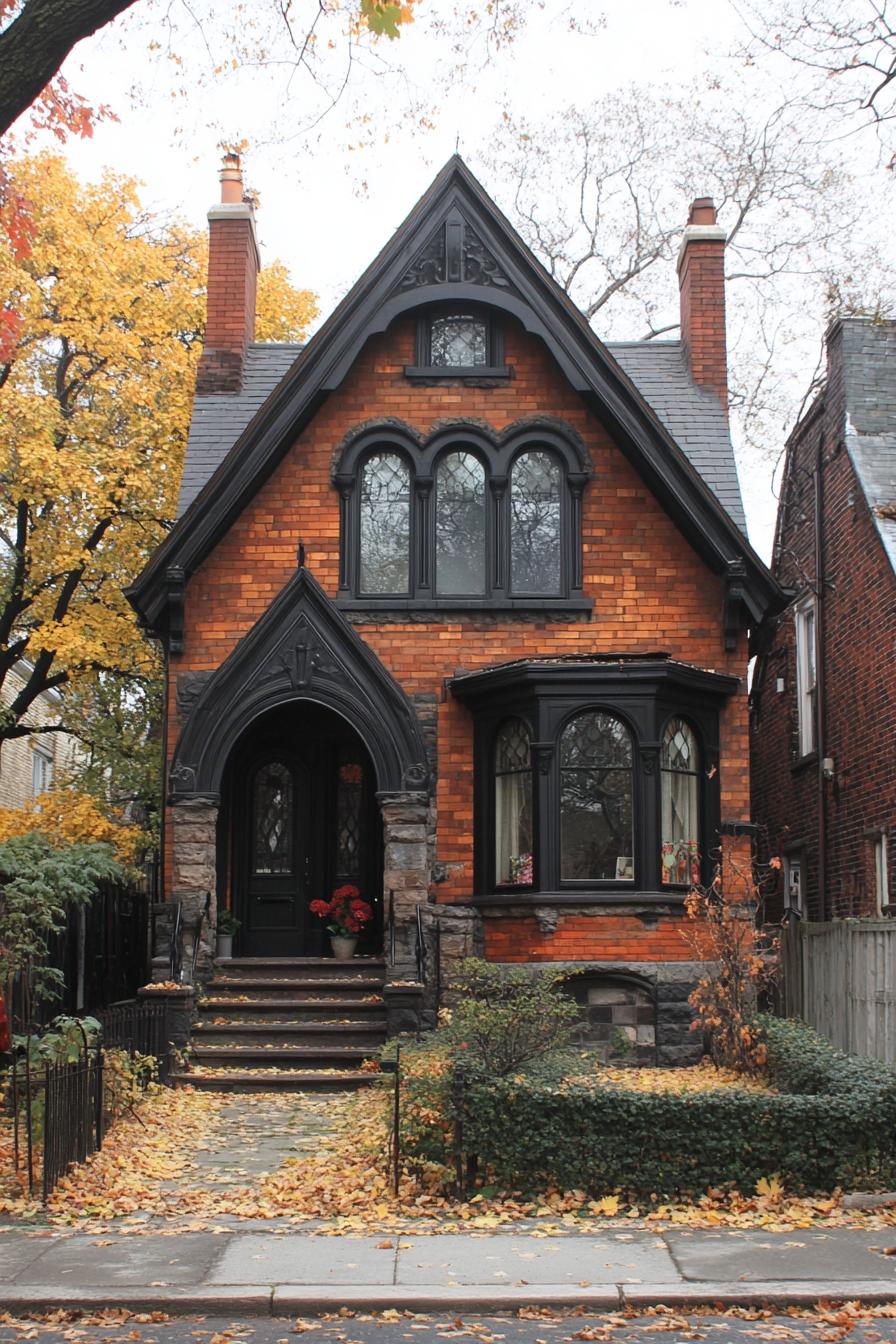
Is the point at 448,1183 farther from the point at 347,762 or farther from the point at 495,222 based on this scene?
the point at 495,222

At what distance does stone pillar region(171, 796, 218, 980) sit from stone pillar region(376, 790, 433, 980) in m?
1.90

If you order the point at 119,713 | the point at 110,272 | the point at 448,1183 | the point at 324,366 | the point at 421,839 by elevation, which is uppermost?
the point at 110,272

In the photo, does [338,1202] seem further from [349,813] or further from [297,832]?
[349,813]

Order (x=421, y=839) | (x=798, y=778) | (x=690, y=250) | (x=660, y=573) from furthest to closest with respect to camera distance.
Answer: (x=798, y=778) → (x=690, y=250) → (x=660, y=573) → (x=421, y=839)

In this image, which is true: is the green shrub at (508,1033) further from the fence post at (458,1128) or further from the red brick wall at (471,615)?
the red brick wall at (471,615)

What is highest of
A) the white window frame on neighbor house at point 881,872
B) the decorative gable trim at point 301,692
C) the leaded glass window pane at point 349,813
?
the decorative gable trim at point 301,692

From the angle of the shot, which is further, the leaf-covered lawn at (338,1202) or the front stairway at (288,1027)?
the front stairway at (288,1027)

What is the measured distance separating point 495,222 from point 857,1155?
38.4 ft

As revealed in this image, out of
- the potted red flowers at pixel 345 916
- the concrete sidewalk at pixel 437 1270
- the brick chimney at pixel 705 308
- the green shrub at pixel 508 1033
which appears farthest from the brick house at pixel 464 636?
the concrete sidewalk at pixel 437 1270

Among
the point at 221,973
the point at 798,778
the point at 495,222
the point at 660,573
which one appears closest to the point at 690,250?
the point at 495,222

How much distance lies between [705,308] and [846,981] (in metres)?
9.34

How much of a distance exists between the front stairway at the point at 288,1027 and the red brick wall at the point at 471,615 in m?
1.73

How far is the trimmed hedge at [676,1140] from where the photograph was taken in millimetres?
9906

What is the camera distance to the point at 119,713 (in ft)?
86.3
